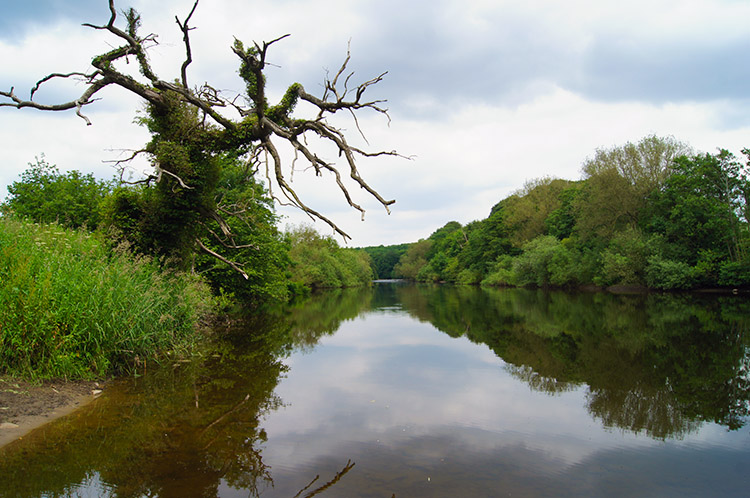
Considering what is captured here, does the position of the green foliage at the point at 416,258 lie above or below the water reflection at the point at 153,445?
above

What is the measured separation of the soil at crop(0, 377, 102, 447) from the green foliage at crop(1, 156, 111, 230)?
50.0ft

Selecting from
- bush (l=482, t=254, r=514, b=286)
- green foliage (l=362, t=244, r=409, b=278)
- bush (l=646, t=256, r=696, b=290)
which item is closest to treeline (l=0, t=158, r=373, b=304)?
bush (l=646, t=256, r=696, b=290)

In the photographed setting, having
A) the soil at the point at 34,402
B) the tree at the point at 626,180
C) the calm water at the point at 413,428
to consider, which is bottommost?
the calm water at the point at 413,428

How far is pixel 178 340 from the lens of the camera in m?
9.89

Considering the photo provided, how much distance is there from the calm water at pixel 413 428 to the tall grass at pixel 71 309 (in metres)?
0.67

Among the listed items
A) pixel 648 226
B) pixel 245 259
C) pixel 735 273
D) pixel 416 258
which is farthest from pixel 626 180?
pixel 416 258

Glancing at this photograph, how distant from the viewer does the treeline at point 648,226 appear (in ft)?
103

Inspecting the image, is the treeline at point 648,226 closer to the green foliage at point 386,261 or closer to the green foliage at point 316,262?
the green foliage at point 316,262

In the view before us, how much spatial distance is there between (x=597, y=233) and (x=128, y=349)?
42247 mm

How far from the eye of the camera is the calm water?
13.2 ft

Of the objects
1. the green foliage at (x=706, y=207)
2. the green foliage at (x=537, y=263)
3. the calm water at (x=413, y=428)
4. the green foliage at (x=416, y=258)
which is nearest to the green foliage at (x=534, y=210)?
the green foliage at (x=537, y=263)

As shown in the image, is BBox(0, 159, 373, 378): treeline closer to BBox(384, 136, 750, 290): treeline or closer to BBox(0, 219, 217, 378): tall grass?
BBox(0, 219, 217, 378): tall grass

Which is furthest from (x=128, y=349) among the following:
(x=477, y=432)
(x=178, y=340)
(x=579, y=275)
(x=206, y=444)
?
(x=579, y=275)

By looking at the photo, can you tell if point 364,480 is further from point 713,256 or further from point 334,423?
point 713,256
